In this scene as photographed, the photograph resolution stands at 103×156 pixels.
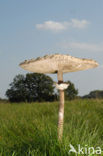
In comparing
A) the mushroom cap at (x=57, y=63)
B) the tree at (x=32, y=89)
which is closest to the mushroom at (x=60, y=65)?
the mushroom cap at (x=57, y=63)

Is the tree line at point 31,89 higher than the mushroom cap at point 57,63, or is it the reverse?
the tree line at point 31,89

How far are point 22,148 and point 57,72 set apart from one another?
219 centimetres

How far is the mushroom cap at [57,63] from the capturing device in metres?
4.10

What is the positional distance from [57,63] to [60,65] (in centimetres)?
19

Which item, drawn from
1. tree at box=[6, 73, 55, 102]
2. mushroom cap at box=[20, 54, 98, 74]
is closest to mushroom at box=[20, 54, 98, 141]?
mushroom cap at box=[20, 54, 98, 74]

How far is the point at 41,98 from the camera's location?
43.2 m

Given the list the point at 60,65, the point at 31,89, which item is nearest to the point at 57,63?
the point at 60,65

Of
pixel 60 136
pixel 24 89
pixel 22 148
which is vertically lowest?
pixel 22 148

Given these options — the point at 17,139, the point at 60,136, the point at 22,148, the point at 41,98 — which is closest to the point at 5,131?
the point at 17,139

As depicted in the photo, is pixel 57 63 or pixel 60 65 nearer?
pixel 57 63

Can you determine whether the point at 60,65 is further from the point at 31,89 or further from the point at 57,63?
the point at 31,89

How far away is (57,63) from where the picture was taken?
4414 mm

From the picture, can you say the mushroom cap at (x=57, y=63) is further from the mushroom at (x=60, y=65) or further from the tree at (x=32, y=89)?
the tree at (x=32, y=89)

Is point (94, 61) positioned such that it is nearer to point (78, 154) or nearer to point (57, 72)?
point (57, 72)
